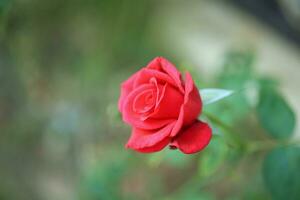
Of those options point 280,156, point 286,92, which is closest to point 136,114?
point 280,156

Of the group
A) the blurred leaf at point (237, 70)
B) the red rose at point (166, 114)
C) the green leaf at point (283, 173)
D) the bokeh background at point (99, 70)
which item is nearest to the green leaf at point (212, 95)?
the red rose at point (166, 114)

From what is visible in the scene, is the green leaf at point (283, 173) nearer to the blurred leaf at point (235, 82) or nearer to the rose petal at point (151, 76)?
the blurred leaf at point (235, 82)

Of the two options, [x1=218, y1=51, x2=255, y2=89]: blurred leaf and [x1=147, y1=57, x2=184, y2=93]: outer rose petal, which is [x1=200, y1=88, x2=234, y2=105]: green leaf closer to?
[x1=147, y1=57, x2=184, y2=93]: outer rose petal

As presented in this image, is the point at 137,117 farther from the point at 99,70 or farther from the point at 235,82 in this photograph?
the point at 99,70

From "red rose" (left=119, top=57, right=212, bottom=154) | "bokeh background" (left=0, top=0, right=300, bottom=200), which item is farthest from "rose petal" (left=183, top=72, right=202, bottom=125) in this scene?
"bokeh background" (left=0, top=0, right=300, bottom=200)

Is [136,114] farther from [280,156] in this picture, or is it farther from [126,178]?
[126,178]
